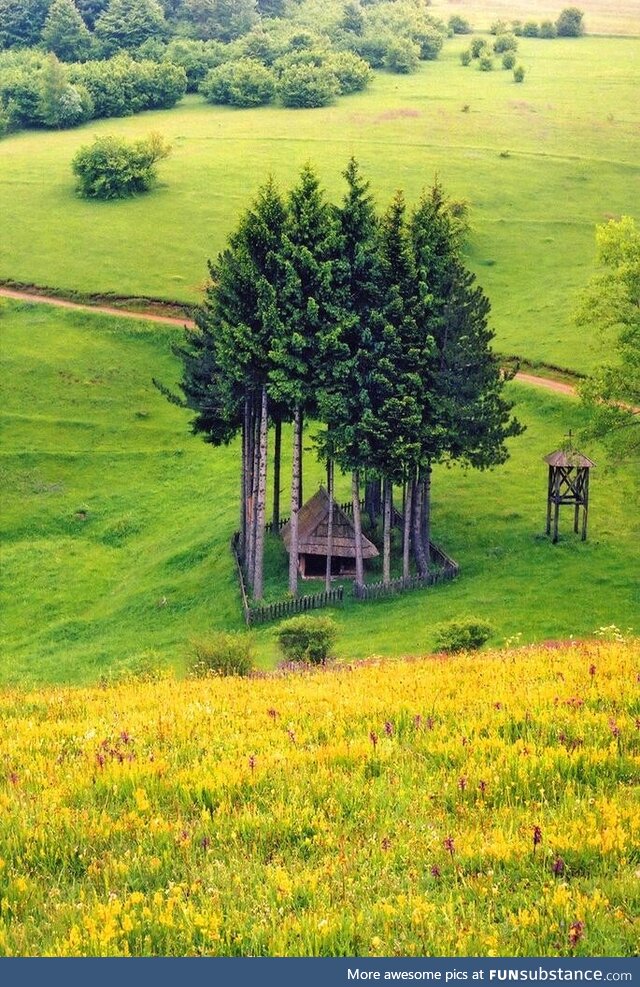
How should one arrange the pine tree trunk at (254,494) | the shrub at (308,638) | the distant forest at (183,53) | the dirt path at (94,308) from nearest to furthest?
the shrub at (308,638), the pine tree trunk at (254,494), the dirt path at (94,308), the distant forest at (183,53)

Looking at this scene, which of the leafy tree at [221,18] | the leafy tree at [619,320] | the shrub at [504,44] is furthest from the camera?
the leafy tree at [221,18]

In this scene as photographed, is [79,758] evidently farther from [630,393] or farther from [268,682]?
[630,393]

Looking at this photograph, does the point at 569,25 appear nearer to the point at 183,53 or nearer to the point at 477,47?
the point at 477,47

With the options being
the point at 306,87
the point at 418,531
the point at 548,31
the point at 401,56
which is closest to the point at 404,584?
the point at 418,531

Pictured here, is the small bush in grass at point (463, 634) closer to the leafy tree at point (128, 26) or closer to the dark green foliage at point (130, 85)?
the dark green foliage at point (130, 85)

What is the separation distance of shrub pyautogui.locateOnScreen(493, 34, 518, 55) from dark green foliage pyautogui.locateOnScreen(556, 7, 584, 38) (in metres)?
15.6

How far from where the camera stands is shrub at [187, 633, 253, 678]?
24266 mm

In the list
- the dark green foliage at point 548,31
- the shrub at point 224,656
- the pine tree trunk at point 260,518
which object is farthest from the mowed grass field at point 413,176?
the shrub at point 224,656

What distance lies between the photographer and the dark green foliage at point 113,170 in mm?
105000

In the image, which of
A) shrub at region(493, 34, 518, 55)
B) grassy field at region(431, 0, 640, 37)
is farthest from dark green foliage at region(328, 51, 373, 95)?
grassy field at region(431, 0, 640, 37)

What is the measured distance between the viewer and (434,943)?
732cm

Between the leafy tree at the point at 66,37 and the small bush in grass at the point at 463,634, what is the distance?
173 meters

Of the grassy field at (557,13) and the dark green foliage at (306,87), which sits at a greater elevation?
the grassy field at (557,13)

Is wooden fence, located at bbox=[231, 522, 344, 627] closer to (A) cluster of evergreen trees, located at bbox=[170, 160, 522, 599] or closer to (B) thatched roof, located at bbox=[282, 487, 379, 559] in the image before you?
(A) cluster of evergreen trees, located at bbox=[170, 160, 522, 599]
